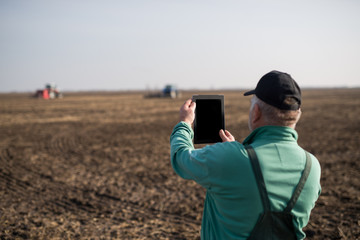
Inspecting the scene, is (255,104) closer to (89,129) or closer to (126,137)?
(126,137)

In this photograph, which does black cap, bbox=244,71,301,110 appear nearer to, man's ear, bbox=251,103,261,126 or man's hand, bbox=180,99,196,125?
man's ear, bbox=251,103,261,126

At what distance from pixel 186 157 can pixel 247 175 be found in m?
0.34

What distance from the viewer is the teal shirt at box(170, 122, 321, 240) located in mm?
1290

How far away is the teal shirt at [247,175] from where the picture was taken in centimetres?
129

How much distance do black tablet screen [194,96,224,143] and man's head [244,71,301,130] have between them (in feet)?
1.47

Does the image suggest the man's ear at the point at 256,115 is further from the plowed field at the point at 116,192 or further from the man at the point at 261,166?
the plowed field at the point at 116,192

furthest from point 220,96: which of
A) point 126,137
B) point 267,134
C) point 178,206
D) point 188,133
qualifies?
point 126,137

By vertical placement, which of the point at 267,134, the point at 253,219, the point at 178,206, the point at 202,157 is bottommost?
the point at 178,206

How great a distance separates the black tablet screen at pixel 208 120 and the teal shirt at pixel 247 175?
0.40 metres

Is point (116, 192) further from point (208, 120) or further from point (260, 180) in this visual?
point (260, 180)

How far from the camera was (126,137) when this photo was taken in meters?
11.9

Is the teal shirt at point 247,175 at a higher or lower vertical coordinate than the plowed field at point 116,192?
higher

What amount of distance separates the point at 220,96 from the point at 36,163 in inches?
308

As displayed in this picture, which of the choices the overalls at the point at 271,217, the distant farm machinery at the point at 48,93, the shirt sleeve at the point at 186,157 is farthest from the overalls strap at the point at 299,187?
the distant farm machinery at the point at 48,93
